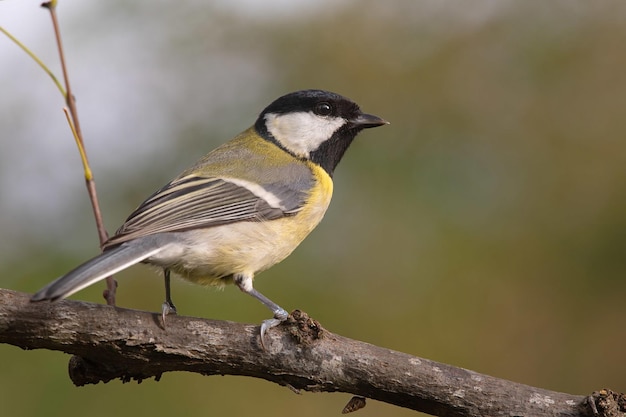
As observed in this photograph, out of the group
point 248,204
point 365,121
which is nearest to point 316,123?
point 365,121

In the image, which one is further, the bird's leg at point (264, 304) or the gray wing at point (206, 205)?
the gray wing at point (206, 205)

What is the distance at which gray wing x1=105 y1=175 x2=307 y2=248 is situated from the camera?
2.74m

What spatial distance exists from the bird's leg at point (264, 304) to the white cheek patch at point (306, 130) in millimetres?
754

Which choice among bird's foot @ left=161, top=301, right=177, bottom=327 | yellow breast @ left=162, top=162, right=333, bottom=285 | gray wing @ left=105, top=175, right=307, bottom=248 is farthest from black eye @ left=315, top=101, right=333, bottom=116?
bird's foot @ left=161, top=301, right=177, bottom=327

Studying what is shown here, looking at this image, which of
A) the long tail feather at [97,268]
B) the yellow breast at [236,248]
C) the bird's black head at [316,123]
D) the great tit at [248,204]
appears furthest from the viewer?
the bird's black head at [316,123]

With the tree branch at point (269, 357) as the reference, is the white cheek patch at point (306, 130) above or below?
above

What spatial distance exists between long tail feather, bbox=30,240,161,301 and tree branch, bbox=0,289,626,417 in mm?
128

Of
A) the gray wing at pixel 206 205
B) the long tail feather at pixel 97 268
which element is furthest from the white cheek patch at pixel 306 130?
the long tail feather at pixel 97 268

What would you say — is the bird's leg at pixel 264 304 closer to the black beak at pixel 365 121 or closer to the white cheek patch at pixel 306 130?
the white cheek patch at pixel 306 130

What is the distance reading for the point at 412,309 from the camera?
130 inches

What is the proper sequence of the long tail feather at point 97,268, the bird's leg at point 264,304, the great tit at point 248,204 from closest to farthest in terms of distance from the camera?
the long tail feather at point 97,268 < the bird's leg at point 264,304 < the great tit at point 248,204

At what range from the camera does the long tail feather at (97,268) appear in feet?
6.74

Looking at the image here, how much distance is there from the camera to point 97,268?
7.48 feet

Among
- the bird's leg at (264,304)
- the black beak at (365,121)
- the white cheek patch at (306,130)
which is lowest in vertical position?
the bird's leg at (264,304)
